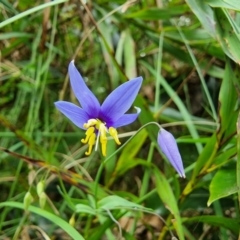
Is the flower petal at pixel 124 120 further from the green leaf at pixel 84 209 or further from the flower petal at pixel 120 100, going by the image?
the green leaf at pixel 84 209

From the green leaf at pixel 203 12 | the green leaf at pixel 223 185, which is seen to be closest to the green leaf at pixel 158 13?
the green leaf at pixel 203 12

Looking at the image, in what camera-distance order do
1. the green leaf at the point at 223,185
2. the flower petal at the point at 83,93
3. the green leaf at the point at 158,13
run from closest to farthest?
the flower petal at the point at 83,93, the green leaf at the point at 223,185, the green leaf at the point at 158,13

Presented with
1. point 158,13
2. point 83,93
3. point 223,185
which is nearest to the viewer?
point 83,93

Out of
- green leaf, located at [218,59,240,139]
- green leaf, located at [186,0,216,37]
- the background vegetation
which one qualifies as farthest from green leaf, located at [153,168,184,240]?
green leaf, located at [186,0,216,37]

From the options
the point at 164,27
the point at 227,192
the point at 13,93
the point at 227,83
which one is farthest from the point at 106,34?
the point at 227,192

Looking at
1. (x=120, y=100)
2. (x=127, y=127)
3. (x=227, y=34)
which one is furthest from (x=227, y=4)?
(x=127, y=127)

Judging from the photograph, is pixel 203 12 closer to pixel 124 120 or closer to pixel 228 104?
pixel 228 104

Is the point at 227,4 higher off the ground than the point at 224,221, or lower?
higher
